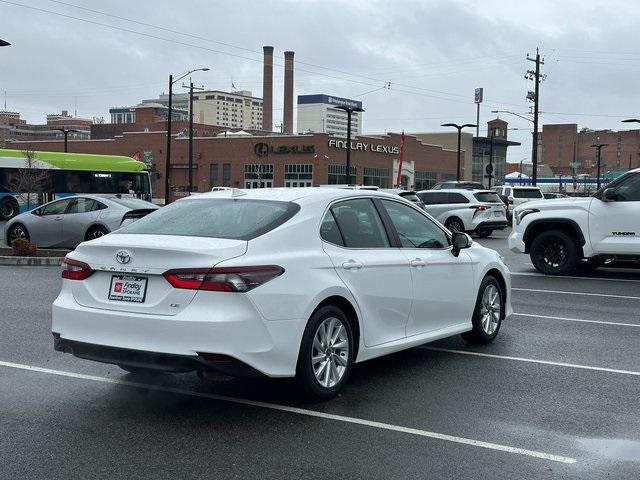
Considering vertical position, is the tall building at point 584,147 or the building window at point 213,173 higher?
the tall building at point 584,147

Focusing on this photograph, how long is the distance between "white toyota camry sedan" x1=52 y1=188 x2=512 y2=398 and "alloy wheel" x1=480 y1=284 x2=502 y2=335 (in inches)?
45.0

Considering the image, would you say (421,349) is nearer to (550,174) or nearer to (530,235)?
(530,235)

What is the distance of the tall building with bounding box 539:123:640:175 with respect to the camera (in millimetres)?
159000

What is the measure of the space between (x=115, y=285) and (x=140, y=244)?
1.14ft

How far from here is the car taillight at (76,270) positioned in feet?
18.6

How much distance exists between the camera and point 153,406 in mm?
5773

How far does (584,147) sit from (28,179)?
152413 mm

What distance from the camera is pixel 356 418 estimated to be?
548cm

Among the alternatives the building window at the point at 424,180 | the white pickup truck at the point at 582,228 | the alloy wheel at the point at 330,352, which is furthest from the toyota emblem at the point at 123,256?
the building window at the point at 424,180

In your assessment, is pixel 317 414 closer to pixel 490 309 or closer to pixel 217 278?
pixel 217 278

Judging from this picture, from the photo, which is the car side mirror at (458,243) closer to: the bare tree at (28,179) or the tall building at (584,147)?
the bare tree at (28,179)

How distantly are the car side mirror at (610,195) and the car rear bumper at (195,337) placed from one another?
33.3 feet

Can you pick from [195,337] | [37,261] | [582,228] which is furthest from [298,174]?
[195,337]

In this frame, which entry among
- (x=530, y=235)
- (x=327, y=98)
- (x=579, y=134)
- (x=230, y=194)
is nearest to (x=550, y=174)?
(x=579, y=134)
